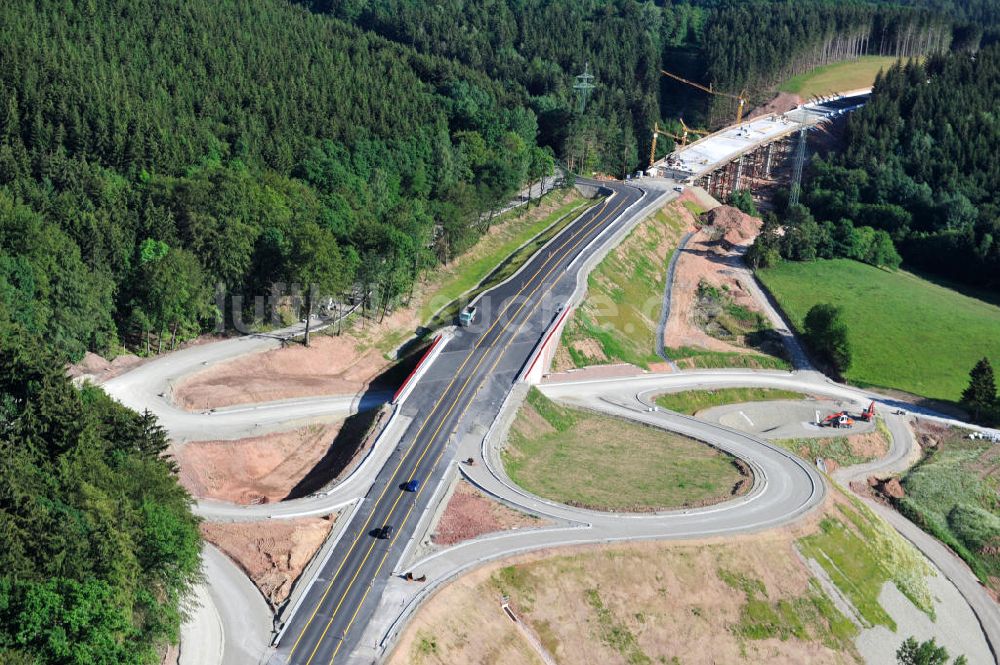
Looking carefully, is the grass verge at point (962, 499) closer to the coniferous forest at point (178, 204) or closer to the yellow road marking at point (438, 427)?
the yellow road marking at point (438, 427)

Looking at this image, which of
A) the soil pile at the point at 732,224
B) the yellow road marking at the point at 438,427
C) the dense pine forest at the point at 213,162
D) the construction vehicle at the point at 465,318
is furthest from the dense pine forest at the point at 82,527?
the soil pile at the point at 732,224

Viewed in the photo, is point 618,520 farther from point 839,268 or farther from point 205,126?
point 839,268

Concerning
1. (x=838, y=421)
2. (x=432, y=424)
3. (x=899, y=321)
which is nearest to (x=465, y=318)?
(x=432, y=424)

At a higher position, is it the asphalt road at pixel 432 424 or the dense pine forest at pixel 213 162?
the dense pine forest at pixel 213 162

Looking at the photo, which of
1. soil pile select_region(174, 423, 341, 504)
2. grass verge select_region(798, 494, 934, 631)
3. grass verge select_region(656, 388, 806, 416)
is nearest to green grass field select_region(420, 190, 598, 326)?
grass verge select_region(656, 388, 806, 416)

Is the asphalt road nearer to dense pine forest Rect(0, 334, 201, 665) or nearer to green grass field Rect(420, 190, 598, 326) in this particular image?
green grass field Rect(420, 190, 598, 326)

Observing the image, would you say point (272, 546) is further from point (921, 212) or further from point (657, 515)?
point (921, 212)

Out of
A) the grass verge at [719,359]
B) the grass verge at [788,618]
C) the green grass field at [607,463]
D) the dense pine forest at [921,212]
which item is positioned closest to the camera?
the grass verge at [788,618]
